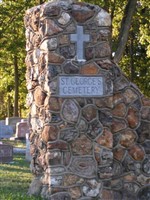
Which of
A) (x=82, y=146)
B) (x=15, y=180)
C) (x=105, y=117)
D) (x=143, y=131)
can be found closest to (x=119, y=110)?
(x=105, y=117)

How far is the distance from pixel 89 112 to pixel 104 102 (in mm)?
288

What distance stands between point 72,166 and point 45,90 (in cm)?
120

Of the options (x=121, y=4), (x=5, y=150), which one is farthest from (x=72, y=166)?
(x=121, y=4)

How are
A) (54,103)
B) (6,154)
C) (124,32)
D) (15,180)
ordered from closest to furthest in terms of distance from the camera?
(54,103) → (15,180) → (6,154) → (124,32)

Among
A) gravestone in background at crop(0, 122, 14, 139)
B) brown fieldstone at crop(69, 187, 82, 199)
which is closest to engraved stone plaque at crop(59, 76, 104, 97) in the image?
brown fieldstone at crop(69, 187, 82, 199)

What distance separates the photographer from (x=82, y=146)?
730 cm

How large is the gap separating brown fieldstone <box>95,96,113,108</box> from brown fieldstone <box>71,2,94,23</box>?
1.21 metres

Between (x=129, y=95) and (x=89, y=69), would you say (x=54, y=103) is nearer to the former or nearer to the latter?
(x=89, y=69)

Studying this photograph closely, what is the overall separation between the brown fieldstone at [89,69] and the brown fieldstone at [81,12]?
0.68m

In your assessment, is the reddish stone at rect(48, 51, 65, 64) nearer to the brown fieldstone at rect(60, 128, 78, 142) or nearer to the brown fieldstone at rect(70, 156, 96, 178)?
the brown fieldstone at rect(60, 128, 78, 142)

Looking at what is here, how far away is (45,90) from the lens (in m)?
7.35

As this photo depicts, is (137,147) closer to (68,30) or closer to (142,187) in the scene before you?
(142,187)

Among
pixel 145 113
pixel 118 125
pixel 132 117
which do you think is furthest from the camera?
pixel 145 113

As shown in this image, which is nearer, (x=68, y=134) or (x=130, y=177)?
(x=68, y=134)
